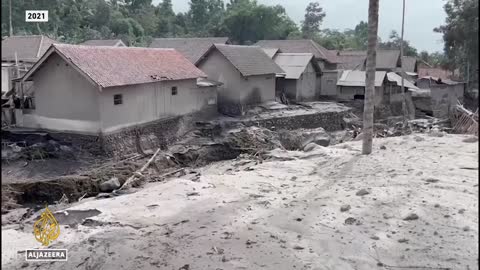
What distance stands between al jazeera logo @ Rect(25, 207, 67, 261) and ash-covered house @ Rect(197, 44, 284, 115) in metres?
13.9

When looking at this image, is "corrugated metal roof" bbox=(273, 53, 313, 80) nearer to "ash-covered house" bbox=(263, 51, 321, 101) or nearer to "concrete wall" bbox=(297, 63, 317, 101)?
"ash-covered house" bbox=(263, 51, 321, 101)

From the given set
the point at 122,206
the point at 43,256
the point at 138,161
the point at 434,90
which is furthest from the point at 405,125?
the point at 43,256

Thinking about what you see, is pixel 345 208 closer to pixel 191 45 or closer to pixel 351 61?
pixel 191 45

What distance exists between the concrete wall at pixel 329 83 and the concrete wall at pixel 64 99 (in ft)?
52.7

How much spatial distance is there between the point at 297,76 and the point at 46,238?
19242 mm

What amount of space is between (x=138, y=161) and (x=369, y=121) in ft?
25.8

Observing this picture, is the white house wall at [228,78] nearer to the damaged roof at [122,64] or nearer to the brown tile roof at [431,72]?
the damaged roof at [122,64]

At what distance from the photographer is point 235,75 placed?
2202 centimetres

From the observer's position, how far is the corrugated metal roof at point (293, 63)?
2555 centimetres

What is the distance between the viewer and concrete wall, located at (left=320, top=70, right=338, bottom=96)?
2775cm

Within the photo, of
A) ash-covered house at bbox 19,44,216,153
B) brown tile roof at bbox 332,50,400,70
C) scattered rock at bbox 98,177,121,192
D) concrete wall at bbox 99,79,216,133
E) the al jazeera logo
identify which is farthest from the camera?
brown tile roof at bbox 332,50,400,70

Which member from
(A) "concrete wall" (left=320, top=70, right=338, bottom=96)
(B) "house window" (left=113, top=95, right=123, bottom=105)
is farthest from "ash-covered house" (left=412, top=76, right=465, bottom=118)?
(B) "house window" (left=113, top=95, right=123, bottom=105)

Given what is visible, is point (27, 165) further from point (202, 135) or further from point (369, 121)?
point (369, 121)

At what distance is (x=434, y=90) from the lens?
26.8 meters
